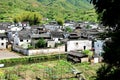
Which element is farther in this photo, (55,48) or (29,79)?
(55,48)

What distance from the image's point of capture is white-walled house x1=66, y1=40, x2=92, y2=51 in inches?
1850

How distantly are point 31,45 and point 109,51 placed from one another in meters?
40.5

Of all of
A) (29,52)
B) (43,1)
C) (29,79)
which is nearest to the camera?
(29,79)

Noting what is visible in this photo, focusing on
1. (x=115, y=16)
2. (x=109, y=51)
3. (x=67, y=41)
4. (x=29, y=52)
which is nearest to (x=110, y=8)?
(x=115, y=16)

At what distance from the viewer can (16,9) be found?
119312 millimetres

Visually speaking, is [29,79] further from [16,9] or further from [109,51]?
[16,9]

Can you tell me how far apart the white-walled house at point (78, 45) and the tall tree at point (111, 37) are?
129ft

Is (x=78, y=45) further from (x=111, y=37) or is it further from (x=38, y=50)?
(x=111, y=37)

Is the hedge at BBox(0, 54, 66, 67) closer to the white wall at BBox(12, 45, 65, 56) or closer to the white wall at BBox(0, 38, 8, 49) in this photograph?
the white wall at BBox(12, 45, 65, 56)

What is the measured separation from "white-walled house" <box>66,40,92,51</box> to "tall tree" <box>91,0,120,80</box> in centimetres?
3947

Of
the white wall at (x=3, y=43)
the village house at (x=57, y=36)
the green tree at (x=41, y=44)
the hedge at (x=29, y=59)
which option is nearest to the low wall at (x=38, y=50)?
the green tree at (x=41, y=44)

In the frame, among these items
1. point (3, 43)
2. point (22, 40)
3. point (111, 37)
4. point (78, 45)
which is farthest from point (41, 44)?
point (111, 37)

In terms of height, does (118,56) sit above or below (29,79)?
above

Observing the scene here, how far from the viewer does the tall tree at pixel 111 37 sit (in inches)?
274
